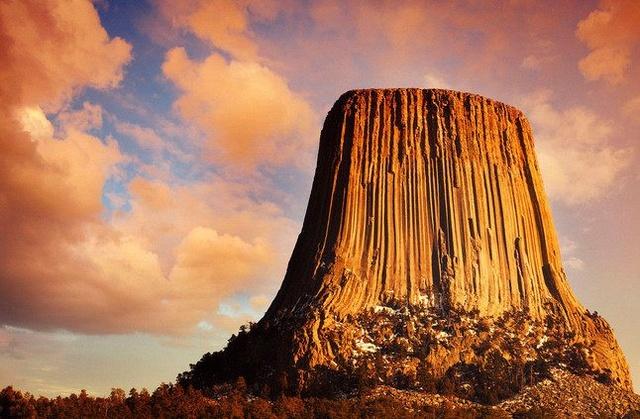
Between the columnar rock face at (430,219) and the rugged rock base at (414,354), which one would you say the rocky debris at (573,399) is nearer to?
the rugged rock base at (414,354)

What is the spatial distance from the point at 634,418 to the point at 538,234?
17543mm

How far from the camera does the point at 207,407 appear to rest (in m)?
44.6

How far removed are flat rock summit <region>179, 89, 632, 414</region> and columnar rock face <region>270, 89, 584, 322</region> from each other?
10 cm

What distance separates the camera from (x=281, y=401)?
44.5 metres

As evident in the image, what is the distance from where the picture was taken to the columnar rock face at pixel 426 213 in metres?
54.3

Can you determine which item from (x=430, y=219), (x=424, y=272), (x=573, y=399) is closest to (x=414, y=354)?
(x=424, y=272)

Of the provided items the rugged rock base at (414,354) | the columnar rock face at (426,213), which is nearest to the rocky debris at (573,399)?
the rugged rock base at (414,354)

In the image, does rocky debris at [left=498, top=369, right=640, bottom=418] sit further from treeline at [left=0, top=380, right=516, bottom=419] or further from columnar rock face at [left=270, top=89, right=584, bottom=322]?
columnar rock face at [left=270, top=89, right=584, bottom=322]

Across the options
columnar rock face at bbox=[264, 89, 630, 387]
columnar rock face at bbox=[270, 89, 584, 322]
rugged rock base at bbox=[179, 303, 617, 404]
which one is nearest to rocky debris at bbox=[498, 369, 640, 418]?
rugged rock base at bbox=[179, 303, 617, 404]

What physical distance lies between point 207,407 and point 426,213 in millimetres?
21636

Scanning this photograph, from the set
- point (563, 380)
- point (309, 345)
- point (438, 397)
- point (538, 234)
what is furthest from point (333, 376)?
point (538, 234)

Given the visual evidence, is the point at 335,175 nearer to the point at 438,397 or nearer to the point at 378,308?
the point at 378,308

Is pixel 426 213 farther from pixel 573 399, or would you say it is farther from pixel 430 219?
pixel 573 399

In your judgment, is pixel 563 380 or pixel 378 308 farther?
pixel 378 308
